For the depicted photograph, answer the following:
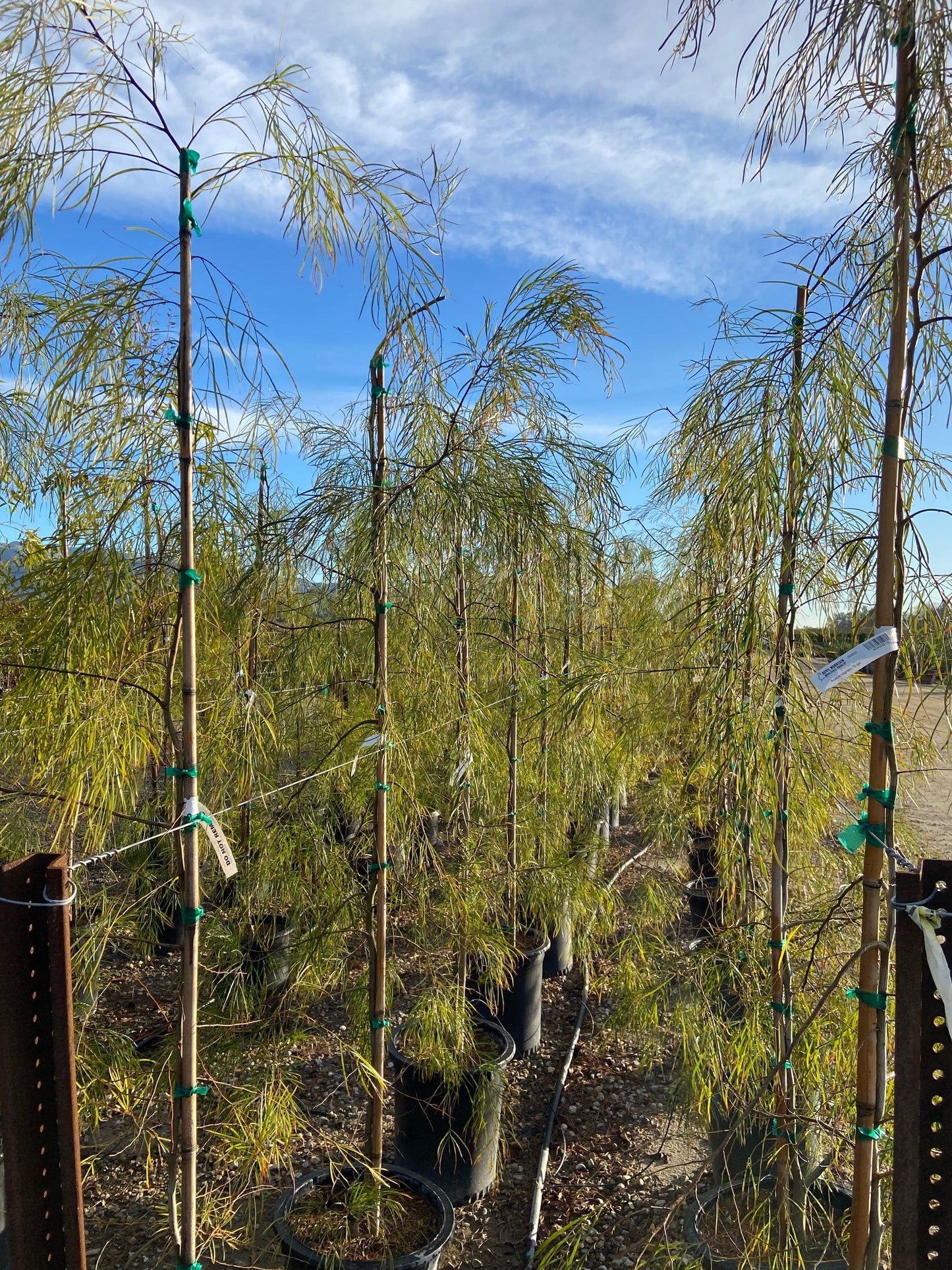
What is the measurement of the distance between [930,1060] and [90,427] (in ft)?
6.16

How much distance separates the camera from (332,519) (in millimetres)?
2203

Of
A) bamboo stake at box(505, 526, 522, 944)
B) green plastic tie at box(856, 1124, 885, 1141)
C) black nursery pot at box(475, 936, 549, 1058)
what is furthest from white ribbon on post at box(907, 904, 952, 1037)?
black nursery pot at box(475, 936, 549, 1058)

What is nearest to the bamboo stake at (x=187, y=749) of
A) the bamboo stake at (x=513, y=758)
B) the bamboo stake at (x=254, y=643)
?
the bamboo stake at (x=254, y=643)

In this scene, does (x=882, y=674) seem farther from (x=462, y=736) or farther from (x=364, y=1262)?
(x=364, y=1262)

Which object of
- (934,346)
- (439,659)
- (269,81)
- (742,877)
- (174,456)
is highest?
(269,81)

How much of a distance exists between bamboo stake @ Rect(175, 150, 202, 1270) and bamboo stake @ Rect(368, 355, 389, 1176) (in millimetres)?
637

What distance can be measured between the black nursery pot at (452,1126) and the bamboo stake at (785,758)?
1.37 metres

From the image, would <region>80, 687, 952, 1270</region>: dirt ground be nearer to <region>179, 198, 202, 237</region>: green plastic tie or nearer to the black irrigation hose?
the black irrigation hose

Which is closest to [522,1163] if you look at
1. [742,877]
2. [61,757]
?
[742,877]

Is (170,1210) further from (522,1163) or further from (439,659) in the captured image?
(522,1163)

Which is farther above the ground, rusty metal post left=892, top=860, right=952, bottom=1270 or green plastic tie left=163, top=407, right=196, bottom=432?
green plastic tie left=163, top=407, right=196, bottom=432

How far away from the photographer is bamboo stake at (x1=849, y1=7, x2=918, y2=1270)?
48.6 inches

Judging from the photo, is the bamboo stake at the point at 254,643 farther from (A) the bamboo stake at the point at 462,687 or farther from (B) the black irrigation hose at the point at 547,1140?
(B) the black irrigation hose at the point at 547,1140

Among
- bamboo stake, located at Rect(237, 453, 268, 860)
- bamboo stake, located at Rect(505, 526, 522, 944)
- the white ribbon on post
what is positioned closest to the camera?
the white ribbon on post
